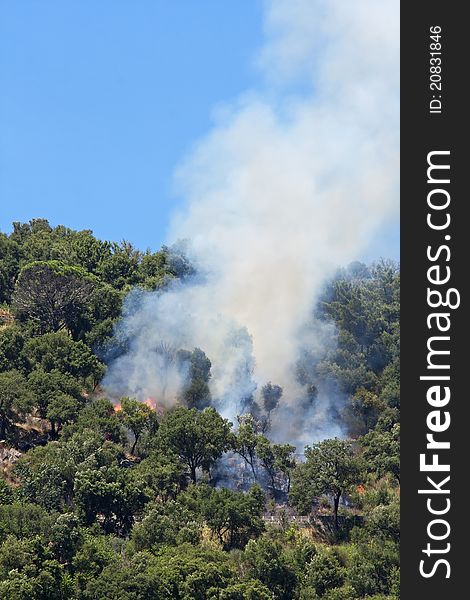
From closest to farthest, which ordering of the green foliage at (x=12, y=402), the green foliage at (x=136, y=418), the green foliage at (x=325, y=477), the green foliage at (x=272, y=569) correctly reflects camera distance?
the green foliage at (x=272, y=569) < the green foliage at (x=325, y=477) < the green foliage at (x=12, y=402) < the green foliage at (x=136, y=418)

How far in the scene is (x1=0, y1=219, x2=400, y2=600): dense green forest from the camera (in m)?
74.1

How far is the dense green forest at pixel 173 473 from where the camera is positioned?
7412 centimetres

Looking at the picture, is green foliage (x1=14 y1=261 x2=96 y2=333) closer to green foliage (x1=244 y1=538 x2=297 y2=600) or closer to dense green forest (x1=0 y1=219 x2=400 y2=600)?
dense green forest (x1=0 y1=219 x2=400 y2=600)

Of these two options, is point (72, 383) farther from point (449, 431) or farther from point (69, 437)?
point (449, 431)

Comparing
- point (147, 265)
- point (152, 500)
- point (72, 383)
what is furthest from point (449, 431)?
point (147, 265)

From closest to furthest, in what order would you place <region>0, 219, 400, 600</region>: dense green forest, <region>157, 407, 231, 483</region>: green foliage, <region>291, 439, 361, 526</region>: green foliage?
<region>0, 219, 400, 600</region>: dense green forest < <region>291, 439, 361, 526</region>: green foliage < <region>157, 407, 231, 483</region>: green foliage

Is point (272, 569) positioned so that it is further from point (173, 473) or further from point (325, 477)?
→ point (173, 473)

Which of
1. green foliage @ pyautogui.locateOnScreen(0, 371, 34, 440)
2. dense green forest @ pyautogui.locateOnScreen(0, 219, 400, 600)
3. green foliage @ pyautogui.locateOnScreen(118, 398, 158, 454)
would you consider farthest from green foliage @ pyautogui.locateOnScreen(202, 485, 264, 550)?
green foliage @ pyautogui.locateOnScreen(0, 371, 34, 440)

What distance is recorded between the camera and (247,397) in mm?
108562

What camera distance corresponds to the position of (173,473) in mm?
89000

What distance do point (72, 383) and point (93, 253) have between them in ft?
117

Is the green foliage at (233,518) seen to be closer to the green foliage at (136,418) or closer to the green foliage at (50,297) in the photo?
the green foliage at (136,418)

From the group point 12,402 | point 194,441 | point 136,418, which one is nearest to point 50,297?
point 12,402

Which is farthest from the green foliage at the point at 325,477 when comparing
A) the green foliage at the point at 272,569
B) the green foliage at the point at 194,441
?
the green foliage at the point at 272,569
